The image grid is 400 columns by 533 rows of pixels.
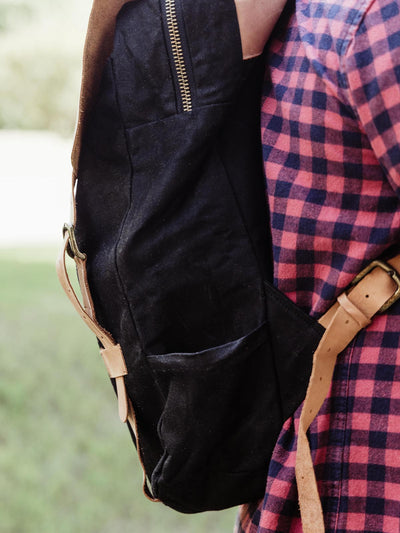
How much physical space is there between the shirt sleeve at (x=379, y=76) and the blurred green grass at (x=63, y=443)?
2.13 meters

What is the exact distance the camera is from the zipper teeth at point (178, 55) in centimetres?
102

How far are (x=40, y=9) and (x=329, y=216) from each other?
35.1ft

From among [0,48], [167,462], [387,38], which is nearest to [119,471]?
[167,462]

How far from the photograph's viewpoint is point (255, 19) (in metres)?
1.02

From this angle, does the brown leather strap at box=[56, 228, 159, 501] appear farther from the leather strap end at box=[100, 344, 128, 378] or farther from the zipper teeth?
the zipper teeth

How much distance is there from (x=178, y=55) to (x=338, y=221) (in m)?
0.32

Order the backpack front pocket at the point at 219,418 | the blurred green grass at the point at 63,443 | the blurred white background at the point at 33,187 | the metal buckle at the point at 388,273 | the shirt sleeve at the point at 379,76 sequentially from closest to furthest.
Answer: the shirt sleeve at the point at 379,76 < the metal buckle at the point at 388,273 < the backpack front pocket at the point at 219,418 < the blurred green grass at the point at 63,443 < the blurred white background at the point at 33,187

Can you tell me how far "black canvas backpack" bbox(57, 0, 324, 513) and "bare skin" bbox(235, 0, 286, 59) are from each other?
0.05 feet

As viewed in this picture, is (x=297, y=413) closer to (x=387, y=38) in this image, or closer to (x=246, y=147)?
(x=246, y=147)

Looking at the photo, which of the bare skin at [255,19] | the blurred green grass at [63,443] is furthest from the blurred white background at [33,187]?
the bare skin at [255,19]

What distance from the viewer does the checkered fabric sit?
887 mm

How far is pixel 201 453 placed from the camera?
1118 mm

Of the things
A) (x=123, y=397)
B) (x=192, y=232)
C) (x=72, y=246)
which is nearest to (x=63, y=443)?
(x=123, y=397)

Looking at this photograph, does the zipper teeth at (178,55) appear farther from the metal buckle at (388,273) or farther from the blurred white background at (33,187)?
the blurred white background at (33,187)
